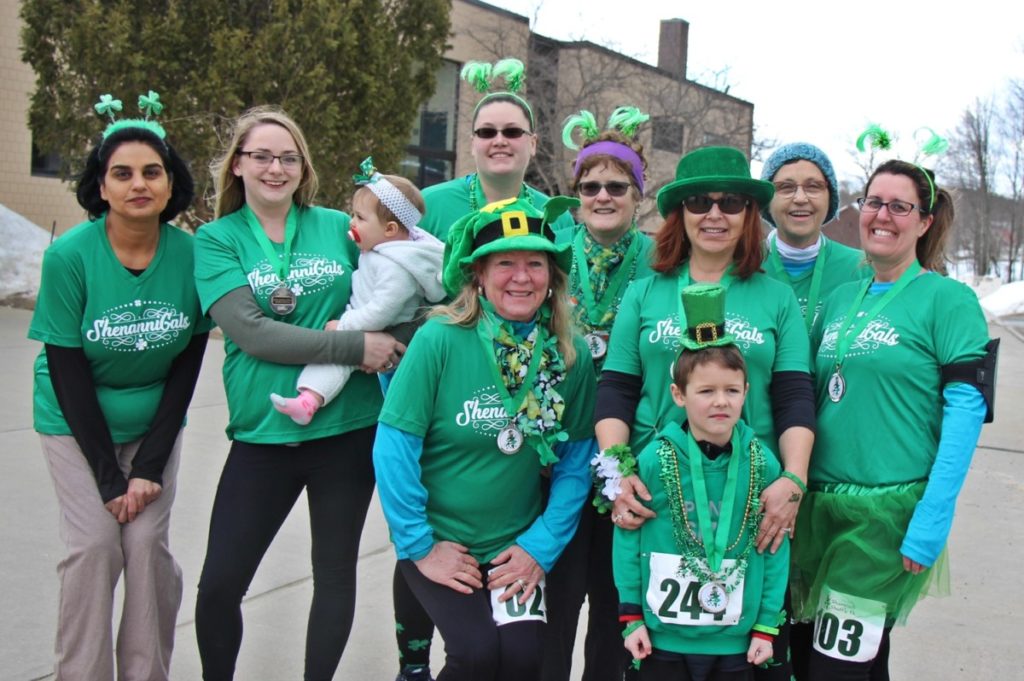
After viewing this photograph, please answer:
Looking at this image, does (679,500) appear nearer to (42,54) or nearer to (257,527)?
(257,527)

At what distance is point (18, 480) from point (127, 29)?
8590 millimetres

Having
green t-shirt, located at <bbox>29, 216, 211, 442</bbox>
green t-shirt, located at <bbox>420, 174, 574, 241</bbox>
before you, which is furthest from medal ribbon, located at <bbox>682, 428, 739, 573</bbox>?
green t-shirt, located at <bbox>29, 216, 211, 442</bbox>

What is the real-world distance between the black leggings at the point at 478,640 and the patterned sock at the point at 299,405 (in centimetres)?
67

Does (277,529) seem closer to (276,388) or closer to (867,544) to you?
(276,388)

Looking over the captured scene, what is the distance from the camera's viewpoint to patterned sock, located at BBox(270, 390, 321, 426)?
3219 mm

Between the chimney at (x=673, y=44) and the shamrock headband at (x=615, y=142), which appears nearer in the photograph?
the shamrock headband at (x=615, y=142)

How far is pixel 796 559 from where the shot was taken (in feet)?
10.3

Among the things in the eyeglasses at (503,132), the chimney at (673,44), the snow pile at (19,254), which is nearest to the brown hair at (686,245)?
the eyeglasses at (503,132)

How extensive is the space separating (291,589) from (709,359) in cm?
289

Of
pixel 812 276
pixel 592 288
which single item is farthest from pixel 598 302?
pixel 812 276

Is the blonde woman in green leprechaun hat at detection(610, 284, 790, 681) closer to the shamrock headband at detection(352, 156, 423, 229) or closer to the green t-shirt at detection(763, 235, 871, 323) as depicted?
the green t-shirt at detection(763, 235, 871, 323)

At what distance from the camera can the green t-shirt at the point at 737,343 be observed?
116 inches

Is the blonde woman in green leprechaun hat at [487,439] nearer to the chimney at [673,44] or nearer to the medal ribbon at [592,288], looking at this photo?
the medal ribbon at [592,288]

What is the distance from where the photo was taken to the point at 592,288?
138 inches
